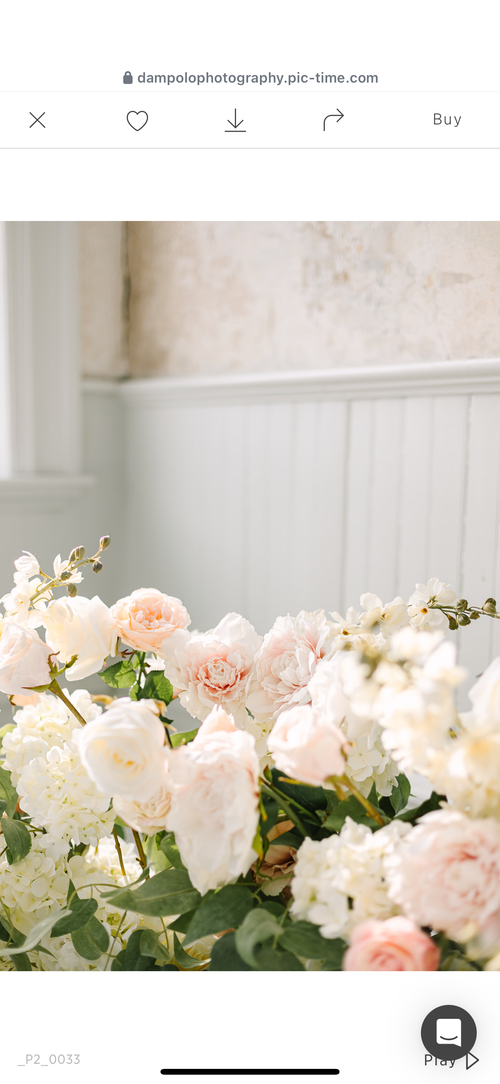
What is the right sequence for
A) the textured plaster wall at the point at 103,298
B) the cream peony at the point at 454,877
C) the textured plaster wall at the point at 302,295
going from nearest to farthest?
the cream peony at the point at 454,877
the textured plaster wall at the point at 302,295
the textured plaster wall at the point at 103,298

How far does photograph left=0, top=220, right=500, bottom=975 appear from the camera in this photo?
1.06ft

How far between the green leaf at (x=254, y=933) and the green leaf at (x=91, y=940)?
139 millimetres

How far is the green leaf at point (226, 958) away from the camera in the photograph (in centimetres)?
35

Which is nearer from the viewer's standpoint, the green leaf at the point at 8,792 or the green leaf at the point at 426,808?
the green leaf at the point at 426,808

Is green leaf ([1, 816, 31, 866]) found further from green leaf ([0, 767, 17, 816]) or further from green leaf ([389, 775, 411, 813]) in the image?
green leaf ([389, 775, 411, 813])

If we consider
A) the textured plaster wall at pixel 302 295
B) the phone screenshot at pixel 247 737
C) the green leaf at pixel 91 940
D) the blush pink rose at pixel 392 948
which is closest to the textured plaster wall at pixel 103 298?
the textured plaster wall at pixel 302 295

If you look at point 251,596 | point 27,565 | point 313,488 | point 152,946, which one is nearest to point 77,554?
point 27,565

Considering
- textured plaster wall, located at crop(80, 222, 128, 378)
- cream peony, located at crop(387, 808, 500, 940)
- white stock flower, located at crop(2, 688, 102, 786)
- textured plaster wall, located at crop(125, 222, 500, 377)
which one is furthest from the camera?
textured plaster wall, located at crop(80, 222, 128, 378)

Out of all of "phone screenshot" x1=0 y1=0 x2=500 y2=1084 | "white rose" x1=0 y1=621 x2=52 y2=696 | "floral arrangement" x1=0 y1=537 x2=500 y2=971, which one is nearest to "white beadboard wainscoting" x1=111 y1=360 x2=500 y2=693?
"phone screenshot" x1=0 y1=0 x2=500 y2=1084
